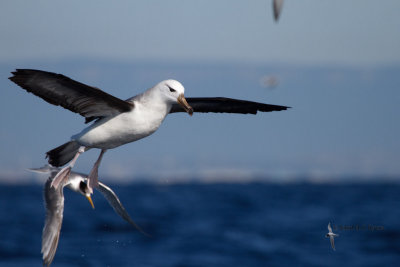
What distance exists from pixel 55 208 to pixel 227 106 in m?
3.66

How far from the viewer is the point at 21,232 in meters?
55.4

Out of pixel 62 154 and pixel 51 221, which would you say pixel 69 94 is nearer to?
pixel 62 154

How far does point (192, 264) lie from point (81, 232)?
20.4 metres

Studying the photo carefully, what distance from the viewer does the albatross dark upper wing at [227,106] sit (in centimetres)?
1149

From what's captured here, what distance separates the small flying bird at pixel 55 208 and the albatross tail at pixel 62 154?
388 mm

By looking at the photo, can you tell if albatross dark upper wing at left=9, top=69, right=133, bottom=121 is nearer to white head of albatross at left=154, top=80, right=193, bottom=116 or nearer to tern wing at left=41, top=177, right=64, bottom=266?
white head of albatross at left=154, top=80, right=193, bottom=116

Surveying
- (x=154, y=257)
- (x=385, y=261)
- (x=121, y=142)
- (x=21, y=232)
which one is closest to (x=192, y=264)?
(x=154, y=257)

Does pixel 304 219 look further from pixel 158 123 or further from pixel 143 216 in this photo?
pixel 158 123

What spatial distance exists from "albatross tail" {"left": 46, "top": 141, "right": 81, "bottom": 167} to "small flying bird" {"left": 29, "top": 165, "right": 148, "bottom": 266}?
15.3 inches

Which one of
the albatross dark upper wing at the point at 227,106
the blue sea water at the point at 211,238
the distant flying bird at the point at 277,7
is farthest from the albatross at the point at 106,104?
the blue sea water at the point at 211,238

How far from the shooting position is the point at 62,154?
458 inches

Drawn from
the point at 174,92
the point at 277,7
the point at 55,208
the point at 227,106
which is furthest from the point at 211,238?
the point at 174,92

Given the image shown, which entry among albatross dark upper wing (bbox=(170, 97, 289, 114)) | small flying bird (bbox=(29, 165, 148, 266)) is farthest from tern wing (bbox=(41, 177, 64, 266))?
albatross dark upper wing (bbox=(170, 97, 289, 114))

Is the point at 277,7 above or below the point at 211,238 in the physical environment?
below
